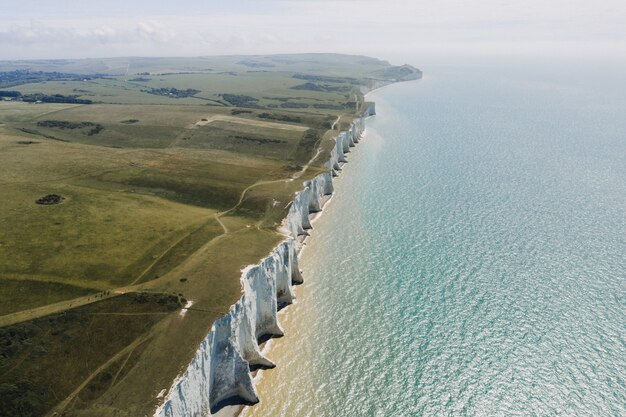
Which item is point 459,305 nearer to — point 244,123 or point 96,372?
point 96,372

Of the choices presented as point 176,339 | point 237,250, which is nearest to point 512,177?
point 237,250

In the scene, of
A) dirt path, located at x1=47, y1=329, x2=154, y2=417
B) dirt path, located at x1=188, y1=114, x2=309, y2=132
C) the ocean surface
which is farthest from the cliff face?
dirt path, located at x1=188, y1=114, x2=309, y2=132

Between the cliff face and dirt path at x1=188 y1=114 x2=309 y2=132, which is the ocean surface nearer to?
the cliff face

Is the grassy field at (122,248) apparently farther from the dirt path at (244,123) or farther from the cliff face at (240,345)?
the dirt path at (244,123)

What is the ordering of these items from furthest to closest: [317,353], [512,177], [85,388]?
[512,177], [317,353], [85,388]

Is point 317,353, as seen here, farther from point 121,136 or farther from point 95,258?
point 121,136
